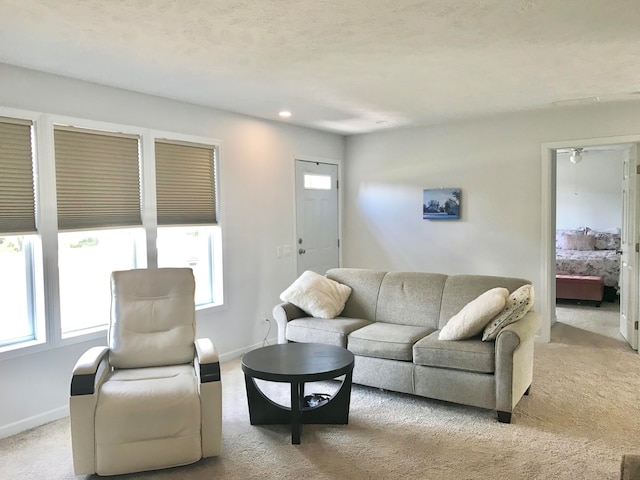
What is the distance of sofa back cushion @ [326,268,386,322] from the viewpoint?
4.45 meters

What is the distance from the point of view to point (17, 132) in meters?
3.33

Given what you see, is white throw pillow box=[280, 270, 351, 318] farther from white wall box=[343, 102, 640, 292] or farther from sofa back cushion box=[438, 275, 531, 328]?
white wall box=[343, 102, 640, 292]

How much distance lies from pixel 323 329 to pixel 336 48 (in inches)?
84.7

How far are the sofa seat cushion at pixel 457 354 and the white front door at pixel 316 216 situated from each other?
252 cm

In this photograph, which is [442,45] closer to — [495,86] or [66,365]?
[495,86]

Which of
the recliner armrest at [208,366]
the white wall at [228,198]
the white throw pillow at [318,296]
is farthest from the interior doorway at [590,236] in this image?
the recliner armrest at [208,366]

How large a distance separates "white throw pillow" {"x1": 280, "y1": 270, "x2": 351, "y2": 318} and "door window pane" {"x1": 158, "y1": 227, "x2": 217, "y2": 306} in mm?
868

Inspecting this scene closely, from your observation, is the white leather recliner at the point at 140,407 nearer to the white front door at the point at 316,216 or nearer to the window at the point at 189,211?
the window at the point at 189,211

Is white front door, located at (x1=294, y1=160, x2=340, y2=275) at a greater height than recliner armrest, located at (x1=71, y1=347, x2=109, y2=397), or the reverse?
white front door, located at (x1=294, y1=160, x2=340, y2=275)

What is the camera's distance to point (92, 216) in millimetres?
3771

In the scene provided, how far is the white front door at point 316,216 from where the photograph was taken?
19.1 feet

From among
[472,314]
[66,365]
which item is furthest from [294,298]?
[66,365]

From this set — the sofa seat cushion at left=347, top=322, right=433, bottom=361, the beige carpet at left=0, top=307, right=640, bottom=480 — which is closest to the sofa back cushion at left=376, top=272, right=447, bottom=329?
the sofa seat cushion at left=347, top=322, right=433, bottom=361

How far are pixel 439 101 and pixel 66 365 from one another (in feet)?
12.5
